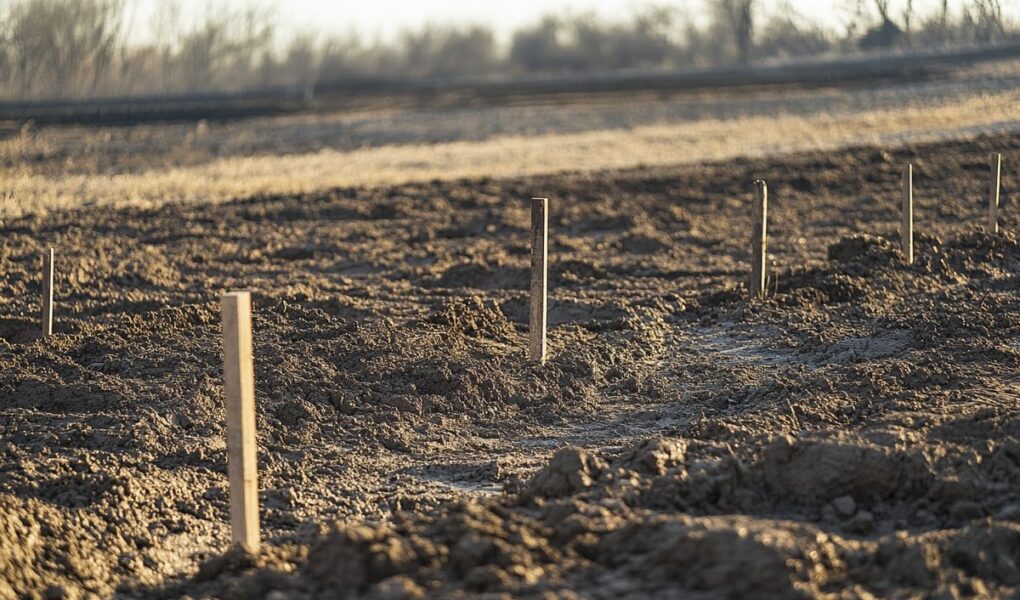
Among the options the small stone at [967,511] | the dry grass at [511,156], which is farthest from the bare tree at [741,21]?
the small stone at [967,511]

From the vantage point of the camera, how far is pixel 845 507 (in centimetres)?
589

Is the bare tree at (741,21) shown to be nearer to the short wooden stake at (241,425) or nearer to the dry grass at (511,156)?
the dry grass at (511,156)

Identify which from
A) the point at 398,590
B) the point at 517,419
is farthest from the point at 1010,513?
the point at 517,419

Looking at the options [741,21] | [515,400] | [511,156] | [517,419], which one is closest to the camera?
[517,419]

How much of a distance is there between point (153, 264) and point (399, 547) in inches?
411

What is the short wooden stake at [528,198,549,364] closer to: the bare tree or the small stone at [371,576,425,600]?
the small stone at [371,576,425,600]

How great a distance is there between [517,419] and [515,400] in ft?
0.92

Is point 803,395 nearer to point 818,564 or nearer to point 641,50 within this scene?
point 818,564

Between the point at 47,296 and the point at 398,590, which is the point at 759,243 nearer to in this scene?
the point at 47,296

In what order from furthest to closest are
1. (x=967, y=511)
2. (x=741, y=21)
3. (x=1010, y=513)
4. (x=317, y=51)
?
Result: (x=317, y=51)
(x=741, y=21)
(x=967, y=511)
(x=1010, y=513)

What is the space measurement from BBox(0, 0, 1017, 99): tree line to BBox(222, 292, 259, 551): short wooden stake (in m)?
36.7

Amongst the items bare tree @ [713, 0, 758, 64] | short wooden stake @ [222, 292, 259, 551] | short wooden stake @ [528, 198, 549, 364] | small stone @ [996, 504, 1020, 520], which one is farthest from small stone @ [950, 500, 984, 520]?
bare tree @ [713, 0, 758, 64]

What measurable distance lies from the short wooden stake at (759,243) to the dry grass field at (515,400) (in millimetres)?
264

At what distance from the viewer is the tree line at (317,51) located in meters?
69.9
